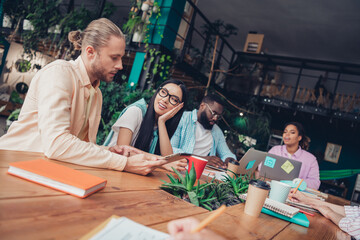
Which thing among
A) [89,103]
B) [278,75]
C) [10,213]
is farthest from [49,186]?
[278,75]

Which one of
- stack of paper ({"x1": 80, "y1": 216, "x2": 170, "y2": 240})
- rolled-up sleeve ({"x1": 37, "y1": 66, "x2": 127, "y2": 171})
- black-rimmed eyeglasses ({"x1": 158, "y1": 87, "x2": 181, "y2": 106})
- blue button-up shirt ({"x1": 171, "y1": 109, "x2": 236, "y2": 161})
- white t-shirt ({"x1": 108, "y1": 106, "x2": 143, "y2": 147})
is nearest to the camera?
stack of paper ({"x1": 80, "y1": 216, "x2": 170, "y2": 240})

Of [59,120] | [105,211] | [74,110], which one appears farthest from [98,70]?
[105,211]

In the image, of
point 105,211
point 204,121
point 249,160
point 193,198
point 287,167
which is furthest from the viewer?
point 204,121

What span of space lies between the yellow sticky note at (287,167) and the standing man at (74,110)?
1557mm

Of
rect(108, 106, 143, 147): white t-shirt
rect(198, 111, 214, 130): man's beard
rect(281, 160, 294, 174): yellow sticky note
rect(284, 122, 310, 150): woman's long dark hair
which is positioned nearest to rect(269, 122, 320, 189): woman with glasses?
rect(284, 122, 310, 150): woman's long dark hair

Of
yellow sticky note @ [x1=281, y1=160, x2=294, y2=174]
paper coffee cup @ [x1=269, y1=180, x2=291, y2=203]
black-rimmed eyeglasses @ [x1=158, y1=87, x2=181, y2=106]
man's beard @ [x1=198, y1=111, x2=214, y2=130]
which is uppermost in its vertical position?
black-rimmed eyeglasses @ [x1=158, y1=87, x2=181, y2=106]

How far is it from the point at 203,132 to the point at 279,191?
1.87 meters

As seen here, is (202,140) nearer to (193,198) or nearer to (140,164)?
(140,164)

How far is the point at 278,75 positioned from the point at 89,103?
32.4 ft

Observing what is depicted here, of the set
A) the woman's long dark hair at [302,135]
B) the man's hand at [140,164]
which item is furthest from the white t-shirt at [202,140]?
the man's hand at [140,164]

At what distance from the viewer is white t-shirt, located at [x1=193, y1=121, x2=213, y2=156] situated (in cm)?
307

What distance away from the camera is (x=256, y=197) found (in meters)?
0.96

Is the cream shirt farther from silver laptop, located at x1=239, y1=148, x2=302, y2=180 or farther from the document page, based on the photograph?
silver laptop, located at x1=239, y1=148, x2=302, y2=180

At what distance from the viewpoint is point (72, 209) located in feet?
2.02
